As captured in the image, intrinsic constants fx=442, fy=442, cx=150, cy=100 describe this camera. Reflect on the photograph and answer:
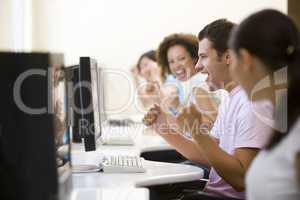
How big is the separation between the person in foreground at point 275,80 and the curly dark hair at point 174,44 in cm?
48

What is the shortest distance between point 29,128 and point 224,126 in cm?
83

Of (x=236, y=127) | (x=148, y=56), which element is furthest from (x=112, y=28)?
(x=236, y=127)

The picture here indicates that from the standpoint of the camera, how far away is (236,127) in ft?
5.39

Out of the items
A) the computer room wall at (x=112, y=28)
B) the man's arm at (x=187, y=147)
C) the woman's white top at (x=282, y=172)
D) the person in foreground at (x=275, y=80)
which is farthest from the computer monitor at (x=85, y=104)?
the woman's white top at (x=282, y=172)

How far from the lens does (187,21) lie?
1.94 m

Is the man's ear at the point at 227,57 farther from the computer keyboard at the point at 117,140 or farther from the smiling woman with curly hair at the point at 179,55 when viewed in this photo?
the computer keyboard at the point at 117,140

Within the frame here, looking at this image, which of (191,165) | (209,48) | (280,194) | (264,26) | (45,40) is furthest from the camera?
(45,40)

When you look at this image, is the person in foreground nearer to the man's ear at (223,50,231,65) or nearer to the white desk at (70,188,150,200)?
the man's ear at (223,50,231,65)

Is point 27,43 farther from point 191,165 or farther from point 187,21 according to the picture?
point 191,165

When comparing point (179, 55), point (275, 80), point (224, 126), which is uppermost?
point (179, 55)

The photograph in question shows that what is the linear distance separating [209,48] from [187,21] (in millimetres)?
315

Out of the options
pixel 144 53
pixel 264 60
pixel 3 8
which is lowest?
pixel 264 60

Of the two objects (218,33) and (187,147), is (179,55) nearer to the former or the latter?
(218,33)

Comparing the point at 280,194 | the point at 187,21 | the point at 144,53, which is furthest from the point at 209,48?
the point at 144,53
